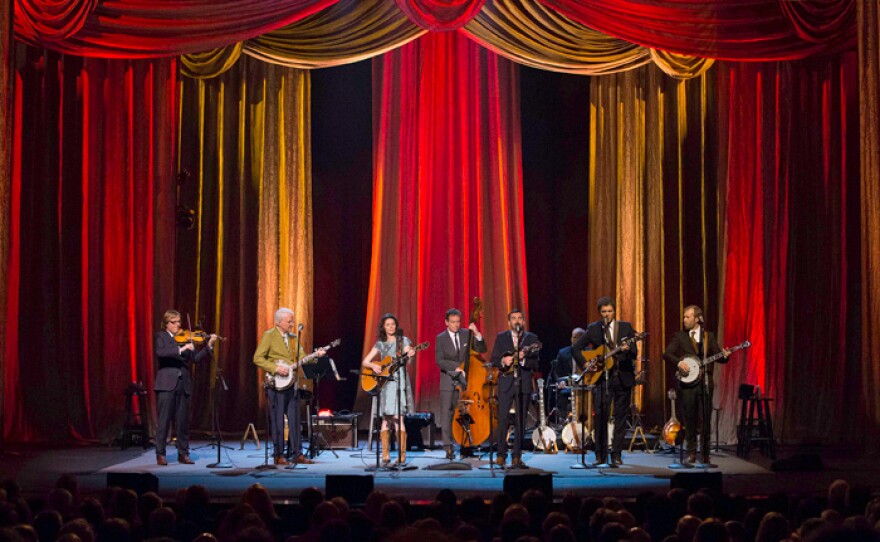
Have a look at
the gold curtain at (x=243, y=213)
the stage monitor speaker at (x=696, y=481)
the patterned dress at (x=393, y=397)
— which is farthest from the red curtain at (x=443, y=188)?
the stage monitor speaker at (x=696, y=481)

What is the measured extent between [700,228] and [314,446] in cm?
549

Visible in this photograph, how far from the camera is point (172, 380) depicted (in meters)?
10.8

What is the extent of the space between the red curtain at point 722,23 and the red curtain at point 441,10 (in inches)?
33.9

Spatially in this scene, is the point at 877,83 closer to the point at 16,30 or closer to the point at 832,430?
the point at 832,430

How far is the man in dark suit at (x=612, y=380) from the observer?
34.4 ft

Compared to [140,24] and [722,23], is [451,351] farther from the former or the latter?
[140,24]

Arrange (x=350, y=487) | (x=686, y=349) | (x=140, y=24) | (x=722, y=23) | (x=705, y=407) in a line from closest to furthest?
(x=350, y=487)
(x=705, y=407)
(x=686, y=349)
(x=140, y=24)
(x=722, y=23)

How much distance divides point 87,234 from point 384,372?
4.19 m

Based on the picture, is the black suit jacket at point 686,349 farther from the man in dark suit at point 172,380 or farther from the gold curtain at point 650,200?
the man in dark suit at point 172,380

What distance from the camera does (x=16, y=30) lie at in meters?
10.7

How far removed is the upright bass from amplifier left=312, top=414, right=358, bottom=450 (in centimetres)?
147

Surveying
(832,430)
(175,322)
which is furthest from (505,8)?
(832,430)

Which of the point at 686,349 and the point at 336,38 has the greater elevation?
the point at 336,38

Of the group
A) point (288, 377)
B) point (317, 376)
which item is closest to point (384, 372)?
point (288, 377)
